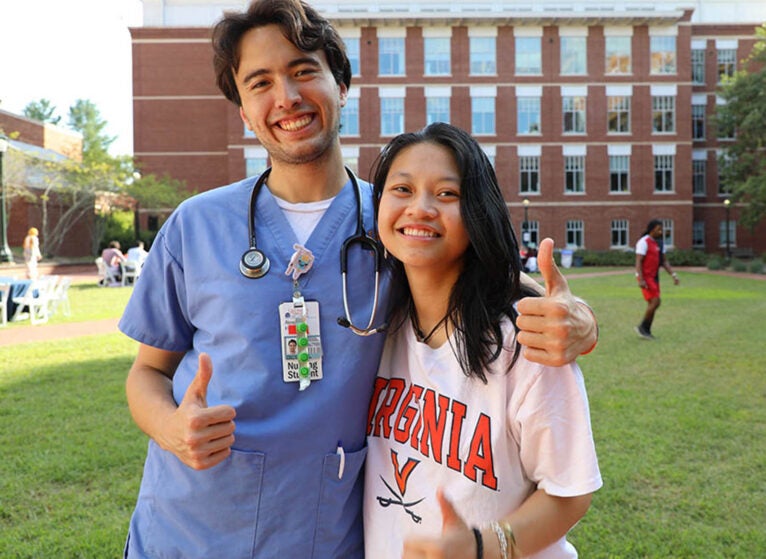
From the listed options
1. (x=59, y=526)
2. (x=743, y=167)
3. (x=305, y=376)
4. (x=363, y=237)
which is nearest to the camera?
(x=305, y=376)

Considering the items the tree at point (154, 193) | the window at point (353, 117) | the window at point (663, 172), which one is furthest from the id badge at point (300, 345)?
the window at point (663, 172)

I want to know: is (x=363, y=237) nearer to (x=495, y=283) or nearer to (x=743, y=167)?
(x=495, y=283)

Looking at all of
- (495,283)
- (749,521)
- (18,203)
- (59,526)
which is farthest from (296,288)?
(18,203)

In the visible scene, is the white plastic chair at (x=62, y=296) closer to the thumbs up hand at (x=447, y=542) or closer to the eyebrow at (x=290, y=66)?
the eyebrow at (x=290, y=66)

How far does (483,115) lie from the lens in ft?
124

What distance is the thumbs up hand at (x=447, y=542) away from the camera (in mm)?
1245

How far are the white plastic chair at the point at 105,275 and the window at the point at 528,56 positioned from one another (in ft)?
83.0

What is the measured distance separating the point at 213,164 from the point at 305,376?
40159 mm

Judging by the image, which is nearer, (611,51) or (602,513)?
(602,513)

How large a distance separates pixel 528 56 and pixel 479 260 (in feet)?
127

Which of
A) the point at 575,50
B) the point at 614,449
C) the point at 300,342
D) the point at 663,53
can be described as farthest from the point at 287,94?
the point at 663,53

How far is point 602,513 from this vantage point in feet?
13.5

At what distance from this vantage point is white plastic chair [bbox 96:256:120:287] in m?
21.2

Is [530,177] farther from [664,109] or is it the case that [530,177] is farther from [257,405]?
[257,405]
